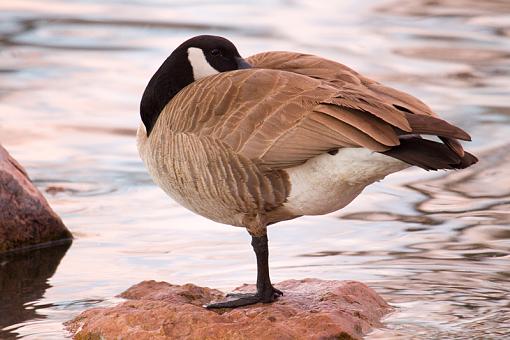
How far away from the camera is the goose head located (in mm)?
6949

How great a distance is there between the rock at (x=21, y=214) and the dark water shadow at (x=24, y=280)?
9 cm

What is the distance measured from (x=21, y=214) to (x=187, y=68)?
6.30 feet

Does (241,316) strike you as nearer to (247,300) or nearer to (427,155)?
(247,300)

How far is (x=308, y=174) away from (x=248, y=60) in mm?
1119

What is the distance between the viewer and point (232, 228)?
8773mm

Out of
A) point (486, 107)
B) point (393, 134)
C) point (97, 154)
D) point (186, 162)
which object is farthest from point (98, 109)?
point (393, 134)

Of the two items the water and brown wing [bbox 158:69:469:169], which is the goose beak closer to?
brown wing [bbox 158:69:469:169]

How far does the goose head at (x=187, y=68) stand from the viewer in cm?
695

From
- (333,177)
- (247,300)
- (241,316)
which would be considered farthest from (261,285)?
(333,177)

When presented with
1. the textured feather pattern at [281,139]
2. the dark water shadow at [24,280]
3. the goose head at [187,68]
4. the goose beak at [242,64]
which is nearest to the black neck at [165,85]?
the goose head at [187,68]

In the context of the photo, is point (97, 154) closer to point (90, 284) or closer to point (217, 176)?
point (90, 284)

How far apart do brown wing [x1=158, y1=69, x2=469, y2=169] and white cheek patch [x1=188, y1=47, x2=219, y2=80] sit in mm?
277

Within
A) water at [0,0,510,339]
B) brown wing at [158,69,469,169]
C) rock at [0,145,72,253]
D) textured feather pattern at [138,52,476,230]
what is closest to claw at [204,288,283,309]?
textured feather pattern at [138,52,476,230]

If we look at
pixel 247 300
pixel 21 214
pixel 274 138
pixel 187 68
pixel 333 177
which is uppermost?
pixel 187 68
